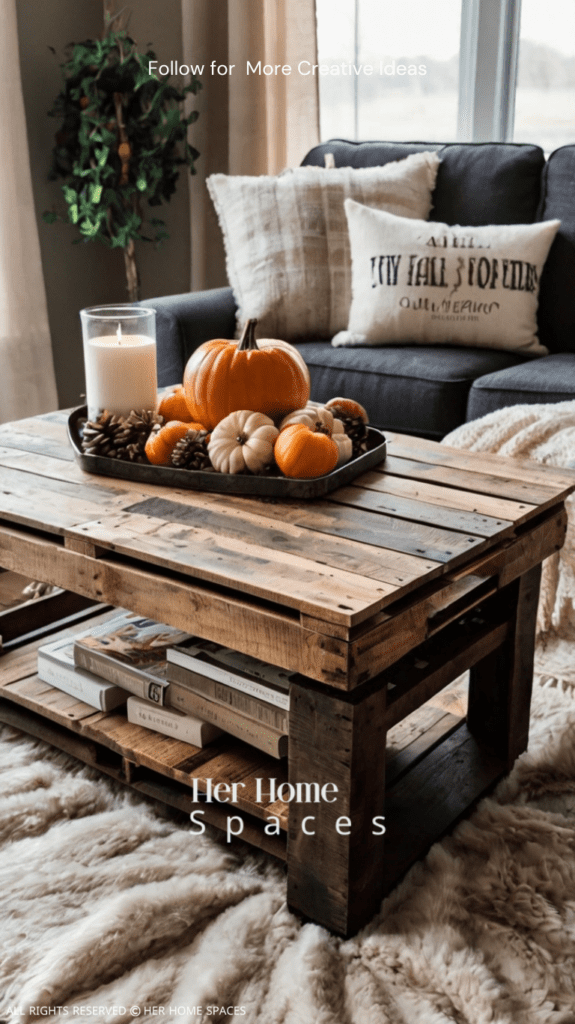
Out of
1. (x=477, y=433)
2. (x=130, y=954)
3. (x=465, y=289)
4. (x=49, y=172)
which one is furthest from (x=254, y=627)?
(x=49, y=172)

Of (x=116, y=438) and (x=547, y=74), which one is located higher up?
(x=547, y=74)

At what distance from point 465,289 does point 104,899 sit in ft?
5.26

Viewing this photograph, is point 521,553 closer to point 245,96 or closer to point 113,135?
point 113,135

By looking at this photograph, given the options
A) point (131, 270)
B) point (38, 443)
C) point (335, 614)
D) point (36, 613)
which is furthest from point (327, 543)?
point (131, 270)

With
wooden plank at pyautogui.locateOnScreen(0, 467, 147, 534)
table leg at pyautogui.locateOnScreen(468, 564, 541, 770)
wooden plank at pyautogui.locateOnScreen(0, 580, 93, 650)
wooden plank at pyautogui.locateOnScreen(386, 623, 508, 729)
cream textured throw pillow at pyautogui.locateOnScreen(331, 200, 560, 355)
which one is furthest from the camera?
cream textured throw pillow at pyautogui.locateOnScreen(331, 200, 560, 355)

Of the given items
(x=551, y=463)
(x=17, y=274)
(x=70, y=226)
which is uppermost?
(x=70, y=226)

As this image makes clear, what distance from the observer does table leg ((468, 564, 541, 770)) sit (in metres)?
1.19

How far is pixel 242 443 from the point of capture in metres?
1.18

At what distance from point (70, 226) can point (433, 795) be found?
7.81ft

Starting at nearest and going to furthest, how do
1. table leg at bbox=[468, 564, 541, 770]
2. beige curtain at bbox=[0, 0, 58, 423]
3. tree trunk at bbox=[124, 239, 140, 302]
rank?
table leg at bbox=[468, 564, 541, 770]
beige curtain at bbox=[0, 0, 58, 423]
tree trunk at bbox=[124, 239, 140, 302]

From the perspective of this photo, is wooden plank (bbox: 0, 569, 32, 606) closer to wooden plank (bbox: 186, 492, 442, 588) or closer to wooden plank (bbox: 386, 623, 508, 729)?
wooden plank (bbox: 186, 492, 442, 588)

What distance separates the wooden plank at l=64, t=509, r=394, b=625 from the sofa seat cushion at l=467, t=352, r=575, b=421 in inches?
41.4

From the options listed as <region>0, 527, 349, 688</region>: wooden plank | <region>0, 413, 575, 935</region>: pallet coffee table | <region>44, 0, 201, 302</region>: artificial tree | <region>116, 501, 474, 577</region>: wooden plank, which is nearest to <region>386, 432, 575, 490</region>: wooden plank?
<region>0, 413, 575, 935</region>: pallet coffee table

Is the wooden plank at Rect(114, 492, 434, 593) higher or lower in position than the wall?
lower
